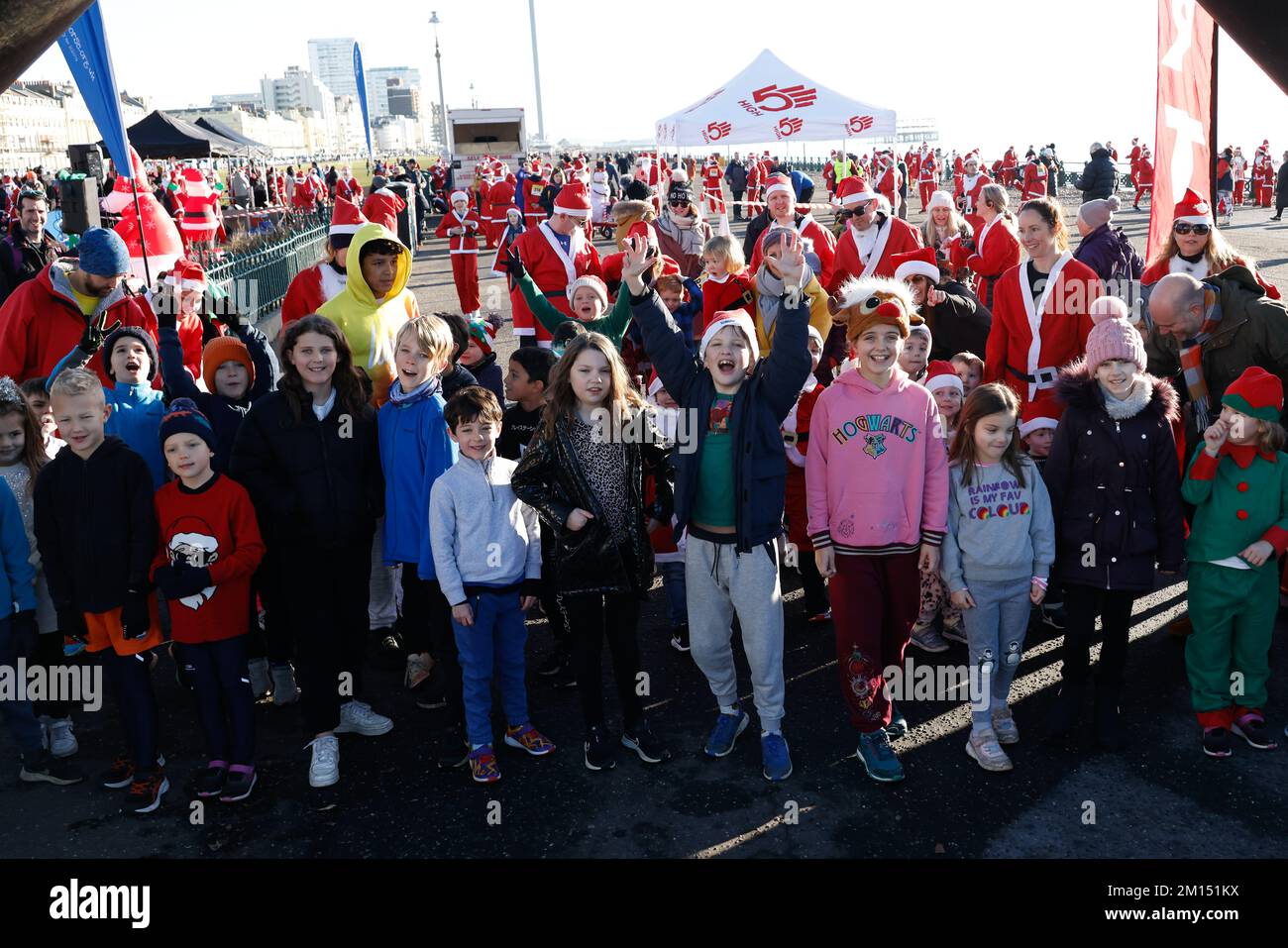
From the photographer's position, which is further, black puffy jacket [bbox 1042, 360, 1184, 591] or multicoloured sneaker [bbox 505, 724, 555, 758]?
multicoloured sneaker [bbox 505, 724, 555, 758]

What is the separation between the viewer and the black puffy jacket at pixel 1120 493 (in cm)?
401

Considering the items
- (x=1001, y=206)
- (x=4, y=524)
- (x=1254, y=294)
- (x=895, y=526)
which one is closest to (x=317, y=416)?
(x=4, y=524)

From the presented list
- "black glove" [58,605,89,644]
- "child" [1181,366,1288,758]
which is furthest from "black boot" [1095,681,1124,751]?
"black glove" [58,605,89,644]

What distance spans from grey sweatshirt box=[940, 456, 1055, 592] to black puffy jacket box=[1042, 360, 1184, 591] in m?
0.13

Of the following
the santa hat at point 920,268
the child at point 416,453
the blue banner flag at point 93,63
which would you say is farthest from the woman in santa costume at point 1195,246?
the blue banner flag at point 93,63

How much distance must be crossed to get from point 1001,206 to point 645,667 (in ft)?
16.6

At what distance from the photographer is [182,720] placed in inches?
185

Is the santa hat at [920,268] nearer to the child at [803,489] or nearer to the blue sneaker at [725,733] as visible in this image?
the child at [803,489]

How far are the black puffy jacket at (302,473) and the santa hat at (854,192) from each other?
4.96 metres

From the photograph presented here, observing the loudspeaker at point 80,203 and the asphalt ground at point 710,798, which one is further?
the loudspeaker at point 80,203

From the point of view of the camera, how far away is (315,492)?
4.16 meters

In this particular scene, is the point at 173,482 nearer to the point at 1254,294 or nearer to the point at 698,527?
the point at 698,527

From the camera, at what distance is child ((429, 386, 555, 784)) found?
403 centimetres

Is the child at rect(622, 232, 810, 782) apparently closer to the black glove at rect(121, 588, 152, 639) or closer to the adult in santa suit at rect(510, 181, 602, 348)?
the black glove at rect(121, 588, 152, 639)
